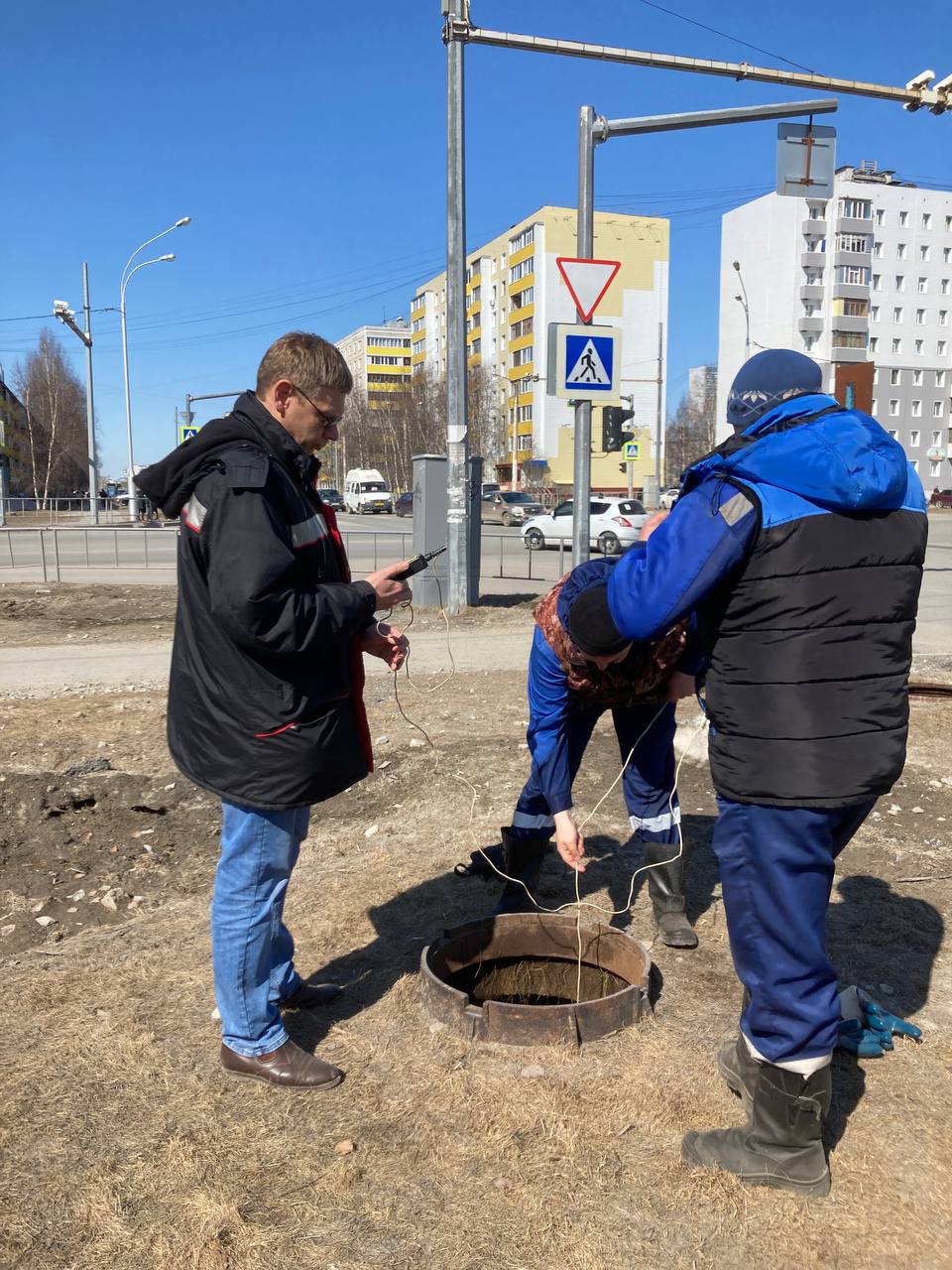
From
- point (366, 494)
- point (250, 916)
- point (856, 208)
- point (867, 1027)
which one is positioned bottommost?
point (867, 1027)

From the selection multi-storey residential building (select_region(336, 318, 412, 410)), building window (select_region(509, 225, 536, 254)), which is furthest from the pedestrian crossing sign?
multi-storey residential building (select_region(336, 318, 412, 410))

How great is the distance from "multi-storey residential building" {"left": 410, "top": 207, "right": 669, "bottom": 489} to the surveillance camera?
61471 millimetres

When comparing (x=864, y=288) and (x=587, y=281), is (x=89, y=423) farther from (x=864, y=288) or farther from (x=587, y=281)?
(x=864, y=288)

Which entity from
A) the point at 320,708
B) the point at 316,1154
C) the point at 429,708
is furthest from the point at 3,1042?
the point at 429,708

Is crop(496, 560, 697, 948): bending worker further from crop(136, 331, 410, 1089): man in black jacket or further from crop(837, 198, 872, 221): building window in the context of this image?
crop(837, 198, 872, 221): building window

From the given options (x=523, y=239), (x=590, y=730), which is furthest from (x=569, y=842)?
(x=523, y=239)

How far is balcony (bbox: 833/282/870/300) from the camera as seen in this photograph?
239 ft

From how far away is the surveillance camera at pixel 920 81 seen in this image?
444 inches

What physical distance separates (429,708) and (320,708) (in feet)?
15.4

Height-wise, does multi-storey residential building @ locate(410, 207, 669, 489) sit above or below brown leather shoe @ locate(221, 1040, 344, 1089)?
above

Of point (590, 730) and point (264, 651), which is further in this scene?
point (590, 730)

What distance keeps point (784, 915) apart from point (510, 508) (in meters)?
45.0

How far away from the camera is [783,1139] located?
2.38 meters

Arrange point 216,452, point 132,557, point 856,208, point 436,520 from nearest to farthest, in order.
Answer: point 216,452 < point 436,520 < point 132,557 < point 856,208
